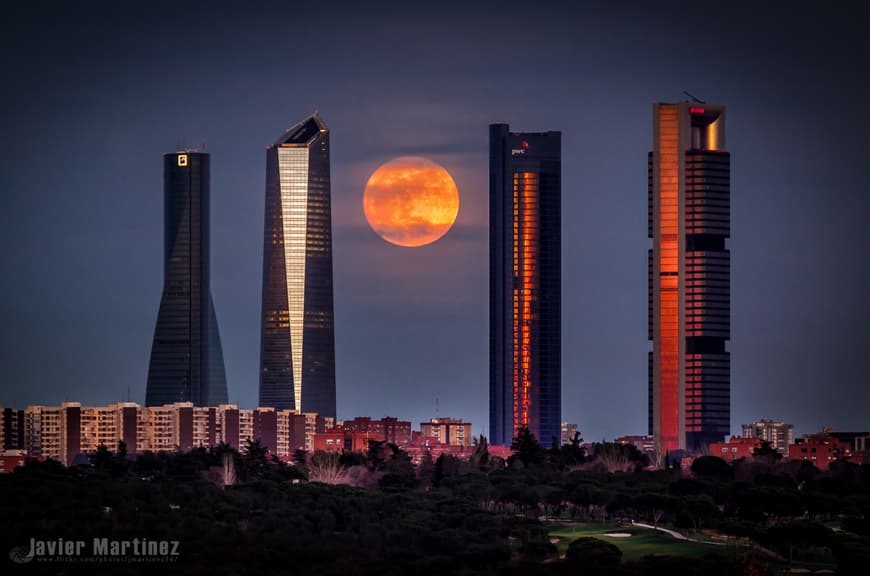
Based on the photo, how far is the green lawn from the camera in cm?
16262

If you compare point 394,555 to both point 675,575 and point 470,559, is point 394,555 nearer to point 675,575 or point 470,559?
point 470,559

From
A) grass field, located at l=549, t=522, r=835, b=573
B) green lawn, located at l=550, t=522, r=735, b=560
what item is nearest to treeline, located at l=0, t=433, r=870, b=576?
grass field, located at l=549, t=522, r=835, b=573

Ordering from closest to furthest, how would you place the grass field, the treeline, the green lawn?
the treeline
the grass field
the green lawn

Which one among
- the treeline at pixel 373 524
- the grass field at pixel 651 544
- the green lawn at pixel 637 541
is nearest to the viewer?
the treeline at pixel 373 524

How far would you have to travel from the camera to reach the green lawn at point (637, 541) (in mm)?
162625

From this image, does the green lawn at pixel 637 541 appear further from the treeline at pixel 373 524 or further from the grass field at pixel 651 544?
the treeline at pixel 373 524

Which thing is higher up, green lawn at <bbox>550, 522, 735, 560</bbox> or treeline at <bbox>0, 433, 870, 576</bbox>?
treeline at <bbox>0, 433, 870, 576</bbox>

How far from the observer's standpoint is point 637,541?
173 m

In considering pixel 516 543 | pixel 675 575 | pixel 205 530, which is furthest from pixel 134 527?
pixel 675 575

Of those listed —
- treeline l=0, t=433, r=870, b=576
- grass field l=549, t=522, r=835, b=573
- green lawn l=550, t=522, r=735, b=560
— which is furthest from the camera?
green lawn l=550, t=522, r=735, b=560

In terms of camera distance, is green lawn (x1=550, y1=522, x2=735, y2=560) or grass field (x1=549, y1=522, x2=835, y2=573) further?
green lawn (x1=550, y1=522, x2=735, y2=560)

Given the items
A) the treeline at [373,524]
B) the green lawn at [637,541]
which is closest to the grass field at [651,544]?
the green lawn at [637,541]

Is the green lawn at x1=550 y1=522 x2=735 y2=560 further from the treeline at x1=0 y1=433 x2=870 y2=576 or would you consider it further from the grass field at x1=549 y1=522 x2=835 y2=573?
the treeline at x1=0 y1=433 x2=870 y2=576

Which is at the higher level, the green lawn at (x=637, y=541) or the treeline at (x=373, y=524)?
the treeline at (x=373, y=524)
